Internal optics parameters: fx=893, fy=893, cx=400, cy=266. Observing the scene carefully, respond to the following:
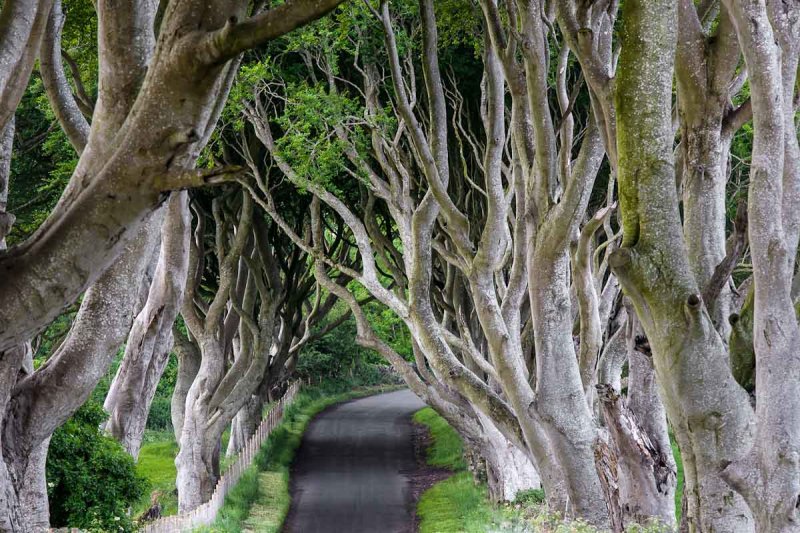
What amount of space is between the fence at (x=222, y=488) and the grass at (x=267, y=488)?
7.2 inches

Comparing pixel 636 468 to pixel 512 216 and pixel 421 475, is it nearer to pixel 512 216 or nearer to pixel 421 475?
pixel 512 216

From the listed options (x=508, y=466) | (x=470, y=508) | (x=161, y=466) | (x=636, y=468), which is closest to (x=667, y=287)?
(x=636, y=468)

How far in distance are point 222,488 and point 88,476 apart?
8637 mm

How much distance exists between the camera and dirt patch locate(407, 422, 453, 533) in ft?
74.9

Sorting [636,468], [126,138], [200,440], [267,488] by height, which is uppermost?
[126,138]

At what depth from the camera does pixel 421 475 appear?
26.3 metres

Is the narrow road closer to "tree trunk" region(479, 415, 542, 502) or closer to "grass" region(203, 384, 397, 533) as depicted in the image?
"grass" region(203, 384, 397, 533)

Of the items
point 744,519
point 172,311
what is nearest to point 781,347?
point 744,519

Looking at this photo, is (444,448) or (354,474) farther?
(444,448)

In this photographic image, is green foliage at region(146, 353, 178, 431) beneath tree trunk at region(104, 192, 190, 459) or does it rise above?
beneath

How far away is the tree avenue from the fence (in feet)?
10.3

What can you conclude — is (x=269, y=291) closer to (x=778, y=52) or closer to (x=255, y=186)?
(x=255, y=186)

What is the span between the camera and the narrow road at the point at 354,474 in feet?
66.3

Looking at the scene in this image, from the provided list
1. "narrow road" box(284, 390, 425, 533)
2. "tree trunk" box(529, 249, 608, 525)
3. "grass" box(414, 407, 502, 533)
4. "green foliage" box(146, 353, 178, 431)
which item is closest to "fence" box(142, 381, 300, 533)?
"narrow road" box(284, 390, 425, 533)
